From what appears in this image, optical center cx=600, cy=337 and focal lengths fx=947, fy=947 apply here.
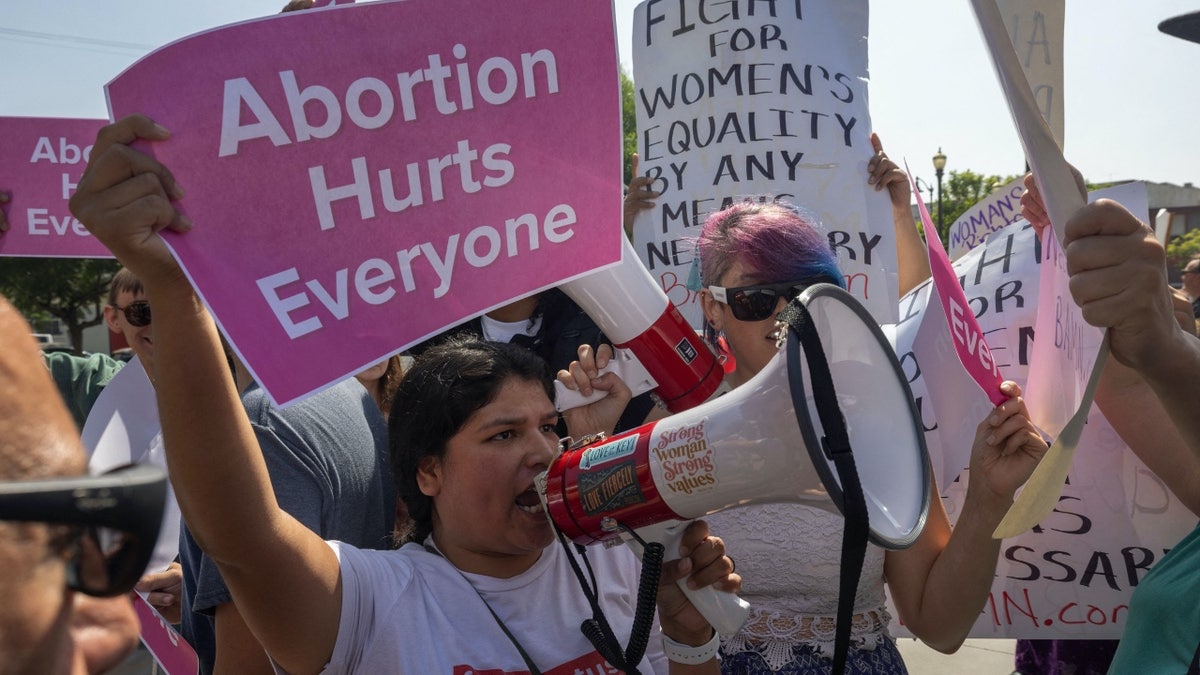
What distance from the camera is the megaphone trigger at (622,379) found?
2.05 metres

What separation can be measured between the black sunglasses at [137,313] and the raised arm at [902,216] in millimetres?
2212

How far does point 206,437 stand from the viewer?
4.56 ft

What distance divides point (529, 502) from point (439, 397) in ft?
0.91

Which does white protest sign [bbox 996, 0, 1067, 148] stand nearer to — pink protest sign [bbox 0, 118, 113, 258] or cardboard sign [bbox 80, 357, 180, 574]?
cardboard sign [bbox 80, 357, 180, 574]

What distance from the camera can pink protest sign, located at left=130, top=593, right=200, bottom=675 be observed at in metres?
1.46

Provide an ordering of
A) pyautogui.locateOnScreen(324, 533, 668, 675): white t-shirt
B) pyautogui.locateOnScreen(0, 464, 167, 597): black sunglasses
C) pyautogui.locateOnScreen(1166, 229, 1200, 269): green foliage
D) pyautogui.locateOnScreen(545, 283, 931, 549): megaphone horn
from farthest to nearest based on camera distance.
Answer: pyautogui.locateOnScreen(1166, 229, 1200, 269): green foliage → pyautogui.locateOnScreen(324, 533, 668, 675): white t-shirt → pyautogui.locateOnScreen(545, 283, 931, 549): megaphone horn → pyautogui.locateOnScreen(0, 464, 167, 597): black sunglasses

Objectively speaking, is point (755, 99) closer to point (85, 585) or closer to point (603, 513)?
point (603, 513)

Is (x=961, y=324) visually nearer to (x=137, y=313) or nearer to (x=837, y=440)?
(x=837, y=440)

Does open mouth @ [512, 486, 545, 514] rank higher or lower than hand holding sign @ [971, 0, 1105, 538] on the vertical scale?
lower

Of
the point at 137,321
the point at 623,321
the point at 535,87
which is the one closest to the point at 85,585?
the point at 535,87

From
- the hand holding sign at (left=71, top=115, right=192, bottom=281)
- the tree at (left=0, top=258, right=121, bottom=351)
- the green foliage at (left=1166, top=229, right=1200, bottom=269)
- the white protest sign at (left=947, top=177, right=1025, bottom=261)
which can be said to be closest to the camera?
the hand holding sign at (left=71, top=115, right=192, bottom=281)

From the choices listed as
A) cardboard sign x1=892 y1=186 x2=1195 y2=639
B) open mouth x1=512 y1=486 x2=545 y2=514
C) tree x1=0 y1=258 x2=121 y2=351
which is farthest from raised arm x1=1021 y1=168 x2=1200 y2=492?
tree x1=0 y1=258 x2=121 y2=351

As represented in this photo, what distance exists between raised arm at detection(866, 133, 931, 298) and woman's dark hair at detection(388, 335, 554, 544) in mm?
1352

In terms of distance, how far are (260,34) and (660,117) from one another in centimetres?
174
